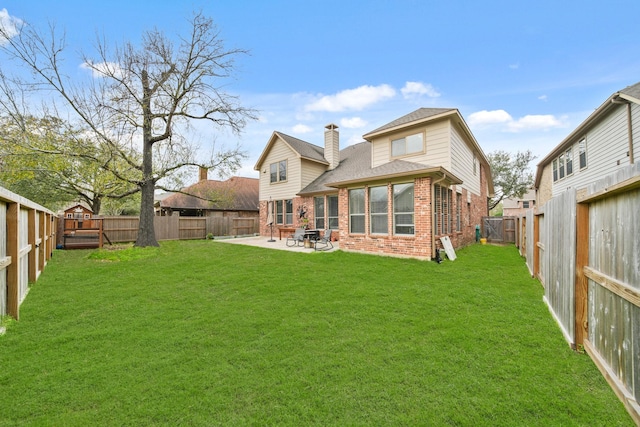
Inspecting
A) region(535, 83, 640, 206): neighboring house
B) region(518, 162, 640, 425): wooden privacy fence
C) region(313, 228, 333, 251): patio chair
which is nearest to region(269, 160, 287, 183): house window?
region(313, 228, 333, 251): patio chair

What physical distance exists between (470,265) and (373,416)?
687 centimetres

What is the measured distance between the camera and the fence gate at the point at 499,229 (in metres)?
14.4

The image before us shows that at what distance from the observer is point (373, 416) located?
2098 millimetres

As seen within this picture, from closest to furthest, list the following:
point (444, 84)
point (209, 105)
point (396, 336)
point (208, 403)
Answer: point (208, 403), point (396, 336), point (209, 105), point (444, 84)

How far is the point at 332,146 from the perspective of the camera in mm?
16625

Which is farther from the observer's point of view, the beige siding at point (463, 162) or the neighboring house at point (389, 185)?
the beige siding at point (463, 162)

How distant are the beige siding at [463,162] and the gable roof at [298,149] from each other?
747 centimetres

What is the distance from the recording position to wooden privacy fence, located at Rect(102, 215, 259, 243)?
13742 mm

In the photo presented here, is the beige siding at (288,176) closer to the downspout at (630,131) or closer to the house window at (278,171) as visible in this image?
the house window at (278,171)

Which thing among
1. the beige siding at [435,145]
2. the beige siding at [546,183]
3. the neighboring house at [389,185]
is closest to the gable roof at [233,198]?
the neighboring house at [389,185]

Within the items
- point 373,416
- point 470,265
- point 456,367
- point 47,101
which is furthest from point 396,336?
point 47,101

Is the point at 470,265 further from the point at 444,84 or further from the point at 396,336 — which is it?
the point at 444,84

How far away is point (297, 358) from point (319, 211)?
11801mm

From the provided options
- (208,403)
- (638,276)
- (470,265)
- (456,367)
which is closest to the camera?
(638,276)
